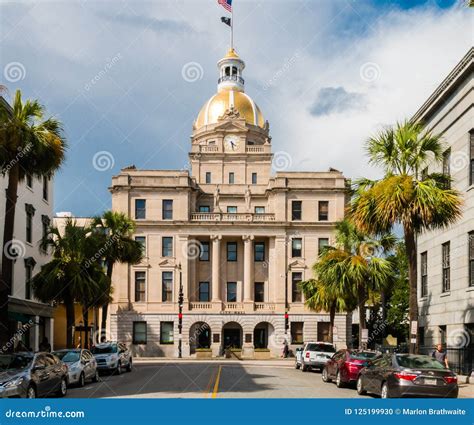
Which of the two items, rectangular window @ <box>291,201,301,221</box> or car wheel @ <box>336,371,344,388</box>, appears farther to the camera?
rectangular window @ <box>291,201,301,221</box>

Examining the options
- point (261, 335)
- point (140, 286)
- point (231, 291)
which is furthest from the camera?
point (231, 291)

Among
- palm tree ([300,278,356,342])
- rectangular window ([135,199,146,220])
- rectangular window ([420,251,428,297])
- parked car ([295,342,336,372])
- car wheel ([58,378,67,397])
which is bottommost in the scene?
parked car ([295,342,336,372])

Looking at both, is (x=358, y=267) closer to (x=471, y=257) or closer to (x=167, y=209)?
(x=471, y=257)

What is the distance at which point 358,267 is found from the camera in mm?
37156

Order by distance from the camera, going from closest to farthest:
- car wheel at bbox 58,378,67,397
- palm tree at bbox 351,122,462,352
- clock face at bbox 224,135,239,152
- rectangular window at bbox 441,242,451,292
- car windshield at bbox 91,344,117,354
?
car wheel at bbox 58,378,67,397 → palm tree at bbox 351,122,462,352 → rectangular window at bbox 441,242,451,292 → car windshield at bbox 91,344,117,354 → clock face at bbox 224,135,239,152

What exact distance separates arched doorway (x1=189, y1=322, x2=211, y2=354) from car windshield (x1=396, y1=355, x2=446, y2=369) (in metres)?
49.5

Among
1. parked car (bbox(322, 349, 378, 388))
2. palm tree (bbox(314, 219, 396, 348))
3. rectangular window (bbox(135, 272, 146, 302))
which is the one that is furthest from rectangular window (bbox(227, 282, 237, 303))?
Result: parked car (bbox(322, 349, 378, 388))

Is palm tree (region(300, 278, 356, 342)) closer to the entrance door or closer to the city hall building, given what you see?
the city hall building

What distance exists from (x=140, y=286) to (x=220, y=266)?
776 centimetres

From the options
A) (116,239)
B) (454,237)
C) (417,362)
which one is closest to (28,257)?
(116,239)

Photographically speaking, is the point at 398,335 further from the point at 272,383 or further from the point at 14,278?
the point at 272,383

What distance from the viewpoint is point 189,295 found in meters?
69.8

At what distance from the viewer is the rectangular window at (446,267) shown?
32.1m

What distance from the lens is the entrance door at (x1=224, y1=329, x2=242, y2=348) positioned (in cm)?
7000
